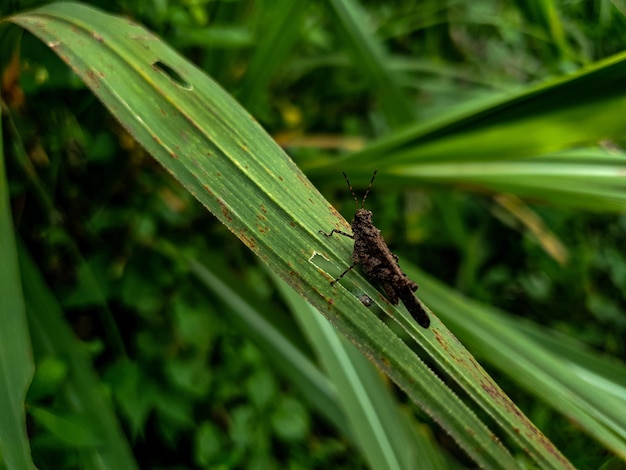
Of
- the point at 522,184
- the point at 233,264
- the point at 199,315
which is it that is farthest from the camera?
the point at 233,264

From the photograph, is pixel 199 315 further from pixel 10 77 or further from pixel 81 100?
pixel 10 77

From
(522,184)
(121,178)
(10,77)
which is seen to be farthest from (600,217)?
(10,77)

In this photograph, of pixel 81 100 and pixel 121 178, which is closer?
pixel 81 100

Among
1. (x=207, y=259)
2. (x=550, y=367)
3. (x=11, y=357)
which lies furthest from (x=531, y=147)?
(x=11, y=357)

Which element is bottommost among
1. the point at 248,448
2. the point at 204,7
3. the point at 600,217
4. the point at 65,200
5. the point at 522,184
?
the point at 248,448

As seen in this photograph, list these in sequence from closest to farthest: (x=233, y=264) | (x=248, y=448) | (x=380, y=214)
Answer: (x=248, y=448), (x=233, y=264), (x=380, y=214)

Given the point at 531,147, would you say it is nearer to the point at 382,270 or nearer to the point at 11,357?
the point at 382,270

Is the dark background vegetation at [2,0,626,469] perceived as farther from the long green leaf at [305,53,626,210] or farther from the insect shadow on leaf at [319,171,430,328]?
the insect shadow on leaf at [319,171,430,328]
